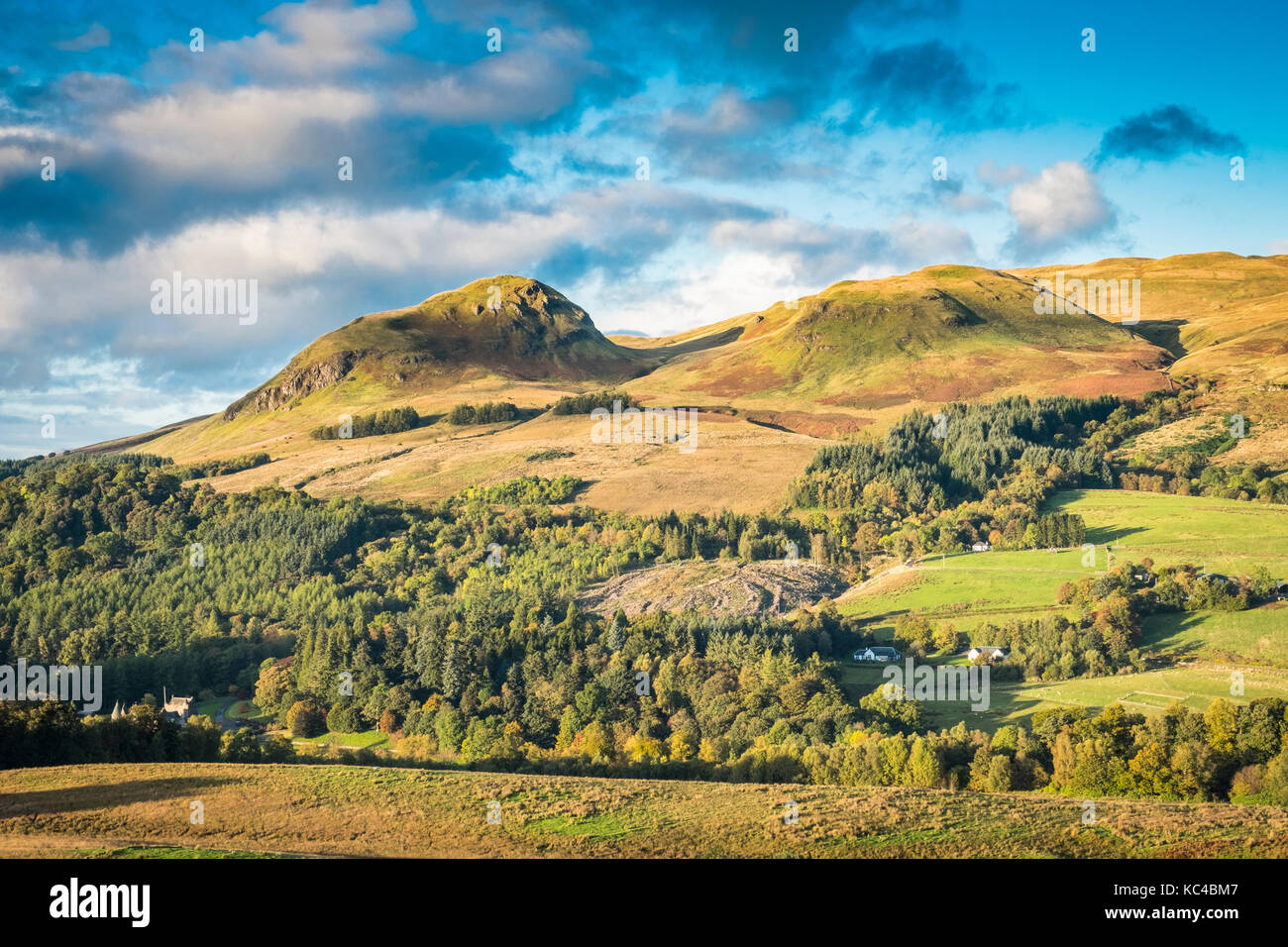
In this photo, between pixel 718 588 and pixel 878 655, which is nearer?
pixel 878 655

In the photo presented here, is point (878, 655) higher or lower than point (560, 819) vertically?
lower

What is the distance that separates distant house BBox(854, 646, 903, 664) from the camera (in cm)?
9719

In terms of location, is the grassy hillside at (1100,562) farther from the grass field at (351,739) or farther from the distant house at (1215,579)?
the grass field at (351,739)

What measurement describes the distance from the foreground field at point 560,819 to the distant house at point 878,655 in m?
59.1

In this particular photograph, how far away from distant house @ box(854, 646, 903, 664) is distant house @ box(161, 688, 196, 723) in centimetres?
6932

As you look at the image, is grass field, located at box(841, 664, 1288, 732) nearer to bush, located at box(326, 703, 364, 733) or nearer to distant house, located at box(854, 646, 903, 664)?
distant house, located at box(854, 646, 903, 664)

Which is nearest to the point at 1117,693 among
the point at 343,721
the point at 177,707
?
the point at 343,721

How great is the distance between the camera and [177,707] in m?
105

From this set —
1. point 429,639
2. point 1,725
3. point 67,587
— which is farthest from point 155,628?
point 1,725

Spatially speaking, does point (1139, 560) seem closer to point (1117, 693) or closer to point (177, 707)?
point (1117, 693)

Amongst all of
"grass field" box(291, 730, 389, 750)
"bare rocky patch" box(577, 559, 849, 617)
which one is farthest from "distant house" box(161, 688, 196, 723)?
"bare rocky patch" box(577, 559, 849, 617)

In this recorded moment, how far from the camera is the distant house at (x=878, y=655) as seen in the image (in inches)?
3826

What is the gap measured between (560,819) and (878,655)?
69449 mm
